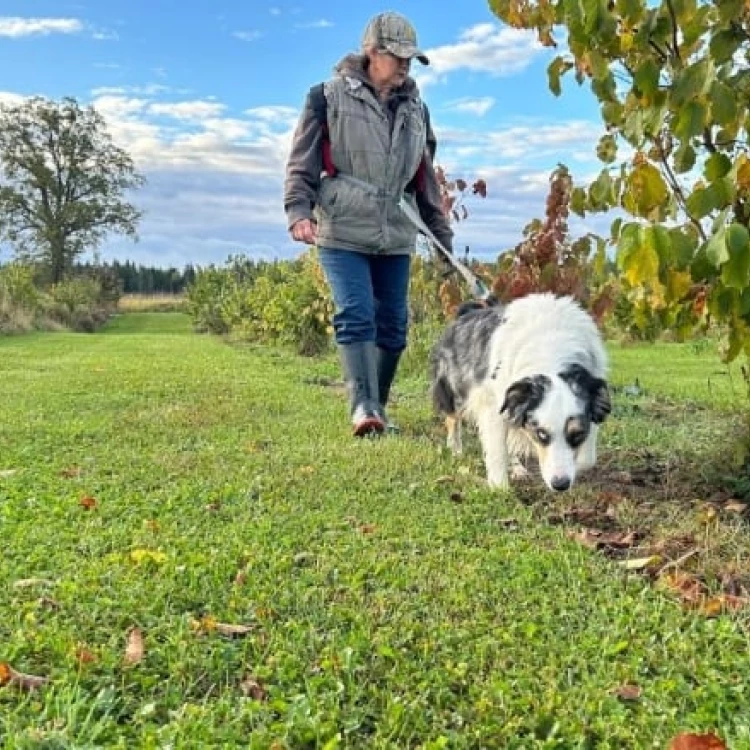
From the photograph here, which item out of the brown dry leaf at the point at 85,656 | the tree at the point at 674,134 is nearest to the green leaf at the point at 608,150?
the tree at the point at 674,134

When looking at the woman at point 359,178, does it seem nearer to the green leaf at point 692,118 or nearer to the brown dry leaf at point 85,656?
the green leaf at point 692,118

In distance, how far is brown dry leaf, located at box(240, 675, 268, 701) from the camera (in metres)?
2.29

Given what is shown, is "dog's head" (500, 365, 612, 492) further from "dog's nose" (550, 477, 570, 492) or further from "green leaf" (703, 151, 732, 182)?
"green leaf" (703, 151, 732, 182)

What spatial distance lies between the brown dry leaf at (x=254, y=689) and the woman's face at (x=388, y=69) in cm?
439

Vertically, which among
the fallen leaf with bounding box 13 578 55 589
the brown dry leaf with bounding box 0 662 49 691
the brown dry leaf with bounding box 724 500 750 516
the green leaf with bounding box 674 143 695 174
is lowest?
the brown dry leaf with bounding box 724 500 750 516

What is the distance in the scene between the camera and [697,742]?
6.81 feet

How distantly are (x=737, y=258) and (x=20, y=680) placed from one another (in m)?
2.25

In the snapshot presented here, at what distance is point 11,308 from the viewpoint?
1097 inches

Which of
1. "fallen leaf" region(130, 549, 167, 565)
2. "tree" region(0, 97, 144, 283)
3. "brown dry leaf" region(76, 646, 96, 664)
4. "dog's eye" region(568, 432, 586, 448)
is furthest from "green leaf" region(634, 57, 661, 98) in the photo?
"tree" region(0, 97, 144, 283)

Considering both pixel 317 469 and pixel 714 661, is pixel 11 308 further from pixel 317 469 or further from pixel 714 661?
pixel 714 661

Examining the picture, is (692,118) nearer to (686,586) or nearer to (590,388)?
(686,586)

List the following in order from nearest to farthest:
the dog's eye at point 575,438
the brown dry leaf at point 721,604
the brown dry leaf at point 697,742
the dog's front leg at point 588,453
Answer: the brown dry leaf at point 697,742
the brown dry leaf at point 721,604
the dog's eye at point 575,438
the dog's front leg at point 588,453

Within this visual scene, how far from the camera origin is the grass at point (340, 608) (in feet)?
7.14

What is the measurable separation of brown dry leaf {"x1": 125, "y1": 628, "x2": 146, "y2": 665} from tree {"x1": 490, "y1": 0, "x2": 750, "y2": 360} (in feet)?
5.74
